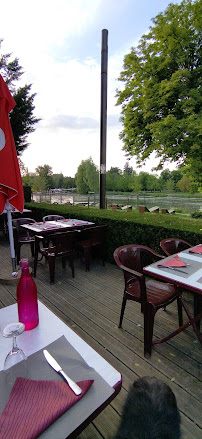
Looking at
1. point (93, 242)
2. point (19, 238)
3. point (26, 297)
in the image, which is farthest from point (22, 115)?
point (26, 297)

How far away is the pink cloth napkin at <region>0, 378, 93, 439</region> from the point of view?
53 centimetres

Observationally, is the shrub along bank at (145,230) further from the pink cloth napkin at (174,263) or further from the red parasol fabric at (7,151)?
the red parasol fabric at (7,151)

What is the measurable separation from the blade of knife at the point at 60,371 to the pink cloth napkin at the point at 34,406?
11mm

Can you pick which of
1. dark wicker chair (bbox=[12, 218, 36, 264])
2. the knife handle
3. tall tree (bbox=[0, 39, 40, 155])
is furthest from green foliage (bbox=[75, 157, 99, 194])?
the knife handle

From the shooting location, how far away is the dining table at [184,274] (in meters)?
1.67

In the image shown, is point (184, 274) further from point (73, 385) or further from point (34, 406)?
point (34, 406)

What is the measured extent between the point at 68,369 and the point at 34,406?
6.3 inches

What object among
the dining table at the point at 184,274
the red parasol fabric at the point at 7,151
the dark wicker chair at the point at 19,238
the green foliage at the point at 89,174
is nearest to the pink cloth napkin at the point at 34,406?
the dining table at the point at 184,274

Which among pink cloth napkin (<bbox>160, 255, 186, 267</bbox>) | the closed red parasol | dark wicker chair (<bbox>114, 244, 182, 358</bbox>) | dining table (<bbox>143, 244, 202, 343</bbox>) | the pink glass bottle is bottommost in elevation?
dark wicker chair (<bbox>114, 244, 182, 358</bbox>)

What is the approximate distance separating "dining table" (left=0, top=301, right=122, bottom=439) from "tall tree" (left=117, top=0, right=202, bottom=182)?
813cm

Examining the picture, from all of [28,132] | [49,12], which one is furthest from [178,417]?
[28,132]

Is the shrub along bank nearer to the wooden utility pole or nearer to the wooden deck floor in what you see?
the wooden deck floor

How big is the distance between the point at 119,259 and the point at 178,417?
1.49 m

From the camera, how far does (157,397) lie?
0.83m
